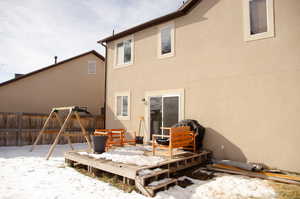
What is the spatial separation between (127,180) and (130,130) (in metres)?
5.06

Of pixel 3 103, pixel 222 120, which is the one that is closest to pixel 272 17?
pixel 222 120

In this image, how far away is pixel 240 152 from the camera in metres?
6.45

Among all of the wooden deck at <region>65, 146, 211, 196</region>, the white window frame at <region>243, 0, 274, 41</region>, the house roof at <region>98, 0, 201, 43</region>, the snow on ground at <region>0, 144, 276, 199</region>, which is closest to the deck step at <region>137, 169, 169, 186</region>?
the wooden deck at <region>65, 146, 211, 196</region>

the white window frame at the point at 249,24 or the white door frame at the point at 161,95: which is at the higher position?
the white window frame at the point at 249,24

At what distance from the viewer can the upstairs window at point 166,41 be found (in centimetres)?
860

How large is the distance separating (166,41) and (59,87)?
29.6 feet

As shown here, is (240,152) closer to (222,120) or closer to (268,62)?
(222,120)

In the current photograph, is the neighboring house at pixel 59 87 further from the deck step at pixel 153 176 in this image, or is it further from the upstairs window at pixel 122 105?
the deck step at pixel 153 176

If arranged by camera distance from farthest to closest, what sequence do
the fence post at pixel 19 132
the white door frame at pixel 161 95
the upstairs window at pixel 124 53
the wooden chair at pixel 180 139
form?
the fence post at pixel 19 132 < the upstairs window at pixel 124 53 < the white door frame at pixel 161 95 < the wooden chair at pixel 180 139

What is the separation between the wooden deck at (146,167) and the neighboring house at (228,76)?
1.30 m

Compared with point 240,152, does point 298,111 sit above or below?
above

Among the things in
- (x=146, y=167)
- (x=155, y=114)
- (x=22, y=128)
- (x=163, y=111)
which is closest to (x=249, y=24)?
(x=163, y=111)

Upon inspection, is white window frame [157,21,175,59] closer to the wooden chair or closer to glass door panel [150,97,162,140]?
glass door panel [150,97,162,140]

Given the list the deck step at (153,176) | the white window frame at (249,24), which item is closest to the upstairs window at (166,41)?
the white window frame at (249,24)
